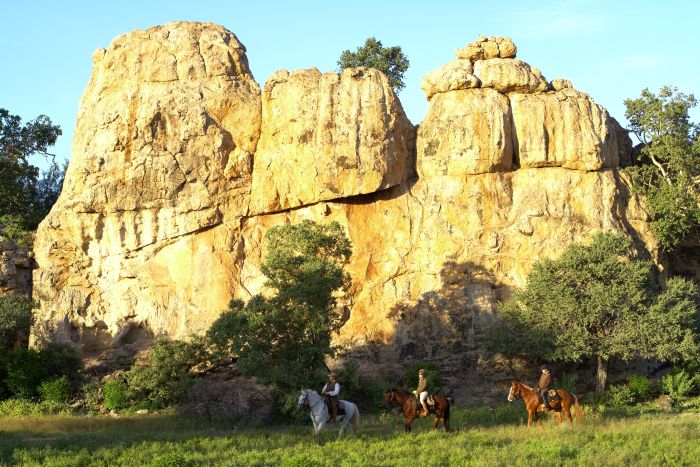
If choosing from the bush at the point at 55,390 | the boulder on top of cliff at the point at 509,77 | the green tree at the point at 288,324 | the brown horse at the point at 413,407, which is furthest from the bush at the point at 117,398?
the boulder on top of cliff at the point at 509,77

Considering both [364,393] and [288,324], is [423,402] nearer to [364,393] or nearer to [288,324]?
[288,324]

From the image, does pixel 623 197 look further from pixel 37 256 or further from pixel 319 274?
pixel 37 256

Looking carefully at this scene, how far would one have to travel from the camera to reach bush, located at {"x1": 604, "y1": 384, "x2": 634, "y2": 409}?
3266cm

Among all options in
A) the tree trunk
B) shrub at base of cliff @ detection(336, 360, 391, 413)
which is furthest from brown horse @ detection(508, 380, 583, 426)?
the tree trunk

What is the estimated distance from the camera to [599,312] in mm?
32719

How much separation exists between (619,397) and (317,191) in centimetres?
1556

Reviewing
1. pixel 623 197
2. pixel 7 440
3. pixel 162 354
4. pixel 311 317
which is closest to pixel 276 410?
pixel 311 317

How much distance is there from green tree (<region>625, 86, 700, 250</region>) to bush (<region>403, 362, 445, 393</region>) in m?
12.8

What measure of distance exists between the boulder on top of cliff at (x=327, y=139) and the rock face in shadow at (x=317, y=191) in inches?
2.8

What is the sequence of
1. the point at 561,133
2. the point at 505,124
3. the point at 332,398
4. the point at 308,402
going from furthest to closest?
the point at 561,133, the point at 505,124, the point at 332,398, the point at 308,402

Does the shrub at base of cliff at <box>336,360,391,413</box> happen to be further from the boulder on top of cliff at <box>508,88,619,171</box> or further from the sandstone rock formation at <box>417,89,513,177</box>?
the boulder on top of cliff at <box>508,88,619,171</box>

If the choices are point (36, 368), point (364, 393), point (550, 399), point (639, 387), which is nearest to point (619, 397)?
point (639, 387)

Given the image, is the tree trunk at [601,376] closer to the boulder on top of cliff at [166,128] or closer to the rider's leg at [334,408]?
the rider's leg at [334,408]

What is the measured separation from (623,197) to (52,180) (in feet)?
132
